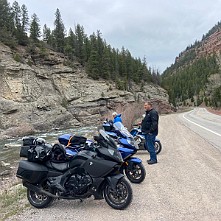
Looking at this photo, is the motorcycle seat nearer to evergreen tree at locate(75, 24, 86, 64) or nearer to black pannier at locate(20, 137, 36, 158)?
black pannier at locate(20, 137, 36, 158)

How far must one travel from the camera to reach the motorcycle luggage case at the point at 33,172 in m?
5.93

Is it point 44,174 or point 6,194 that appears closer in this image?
point 44,174

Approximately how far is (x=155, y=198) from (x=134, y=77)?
285 feet

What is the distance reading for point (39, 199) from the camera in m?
6.22

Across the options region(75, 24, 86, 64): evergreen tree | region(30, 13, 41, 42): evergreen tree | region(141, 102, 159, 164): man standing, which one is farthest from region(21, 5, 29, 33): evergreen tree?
region(141, 102, 159, 164): man standing

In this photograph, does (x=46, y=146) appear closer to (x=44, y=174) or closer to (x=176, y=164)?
(x=44, y=174)

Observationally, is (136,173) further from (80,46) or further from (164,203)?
(80,46)

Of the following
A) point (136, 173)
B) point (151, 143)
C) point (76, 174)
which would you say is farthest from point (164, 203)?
point (151, 143)

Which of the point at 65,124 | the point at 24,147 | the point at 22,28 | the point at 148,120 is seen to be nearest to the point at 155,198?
the point at 24,147

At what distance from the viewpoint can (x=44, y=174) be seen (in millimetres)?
5977

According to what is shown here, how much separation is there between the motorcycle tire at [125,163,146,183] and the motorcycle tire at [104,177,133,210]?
1716mm

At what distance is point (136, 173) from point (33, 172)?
8.89 ft

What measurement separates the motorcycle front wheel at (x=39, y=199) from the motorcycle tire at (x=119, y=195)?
130 cm

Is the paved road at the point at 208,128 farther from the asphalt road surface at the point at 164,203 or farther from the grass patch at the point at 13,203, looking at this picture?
the grass patch at the point at 13,203
